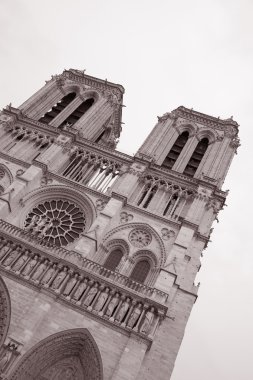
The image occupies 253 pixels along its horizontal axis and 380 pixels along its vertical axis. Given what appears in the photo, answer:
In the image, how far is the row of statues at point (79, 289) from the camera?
1502 cm

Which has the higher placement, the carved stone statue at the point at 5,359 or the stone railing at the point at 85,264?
the stone railing at the point at 85,264

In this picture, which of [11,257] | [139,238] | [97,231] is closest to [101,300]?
[97,231]

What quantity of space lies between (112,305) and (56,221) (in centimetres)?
677

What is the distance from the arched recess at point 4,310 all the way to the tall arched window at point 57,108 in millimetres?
14500

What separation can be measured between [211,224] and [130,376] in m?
9.88

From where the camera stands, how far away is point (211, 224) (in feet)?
67.7

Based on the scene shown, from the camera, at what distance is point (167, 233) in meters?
19.5

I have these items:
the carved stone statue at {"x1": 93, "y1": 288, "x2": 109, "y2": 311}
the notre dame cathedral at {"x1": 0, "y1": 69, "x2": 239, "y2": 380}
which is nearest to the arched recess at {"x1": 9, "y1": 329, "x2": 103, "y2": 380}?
the notre dame cathedral at {"x1": 0, "y1": 69, "x2": 239, "y2": 380}

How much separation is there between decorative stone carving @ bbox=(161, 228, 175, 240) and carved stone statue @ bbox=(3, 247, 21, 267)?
24.2ft

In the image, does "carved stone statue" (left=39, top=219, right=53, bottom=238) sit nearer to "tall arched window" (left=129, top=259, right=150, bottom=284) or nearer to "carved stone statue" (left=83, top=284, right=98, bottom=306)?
"carved stone statue" (left=83, top=284, right=98, bottom=306)

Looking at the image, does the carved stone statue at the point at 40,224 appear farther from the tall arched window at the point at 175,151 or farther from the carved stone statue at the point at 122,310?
the tall arched window at the point at 175,151

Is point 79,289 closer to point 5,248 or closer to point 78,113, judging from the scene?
point 5,248

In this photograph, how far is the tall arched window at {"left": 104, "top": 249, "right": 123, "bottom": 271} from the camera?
60.5 feet

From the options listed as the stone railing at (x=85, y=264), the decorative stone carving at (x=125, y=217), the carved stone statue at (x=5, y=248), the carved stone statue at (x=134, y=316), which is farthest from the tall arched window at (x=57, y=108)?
the carved stone statue at (x=134, y=316)
